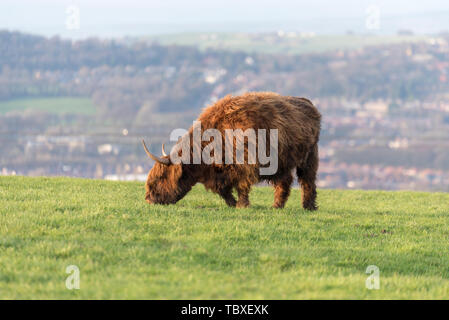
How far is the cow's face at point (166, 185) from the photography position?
12422 millimetres

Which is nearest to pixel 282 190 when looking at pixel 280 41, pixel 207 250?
pixel 207 250

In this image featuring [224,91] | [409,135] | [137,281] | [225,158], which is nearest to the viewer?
[137,281]

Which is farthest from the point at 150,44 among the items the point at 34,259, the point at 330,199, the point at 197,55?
the point at 34,259

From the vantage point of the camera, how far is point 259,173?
474 inches

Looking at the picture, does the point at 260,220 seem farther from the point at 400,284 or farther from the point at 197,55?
the point at 197,55

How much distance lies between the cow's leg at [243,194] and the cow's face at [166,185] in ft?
3.47

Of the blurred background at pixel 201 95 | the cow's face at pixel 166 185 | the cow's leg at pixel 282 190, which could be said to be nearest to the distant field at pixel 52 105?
the blurred background at pixel 201 95

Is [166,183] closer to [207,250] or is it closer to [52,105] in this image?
[207,250]

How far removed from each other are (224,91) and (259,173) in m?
82.2

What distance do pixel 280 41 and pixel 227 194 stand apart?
14570 centimetres

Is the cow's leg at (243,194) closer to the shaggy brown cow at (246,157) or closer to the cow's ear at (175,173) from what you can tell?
the shaggy brown cow at (246,157)

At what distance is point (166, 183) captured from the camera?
1249 cm

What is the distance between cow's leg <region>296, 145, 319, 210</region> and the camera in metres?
13.5

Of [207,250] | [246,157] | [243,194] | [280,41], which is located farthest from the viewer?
[280,41]
